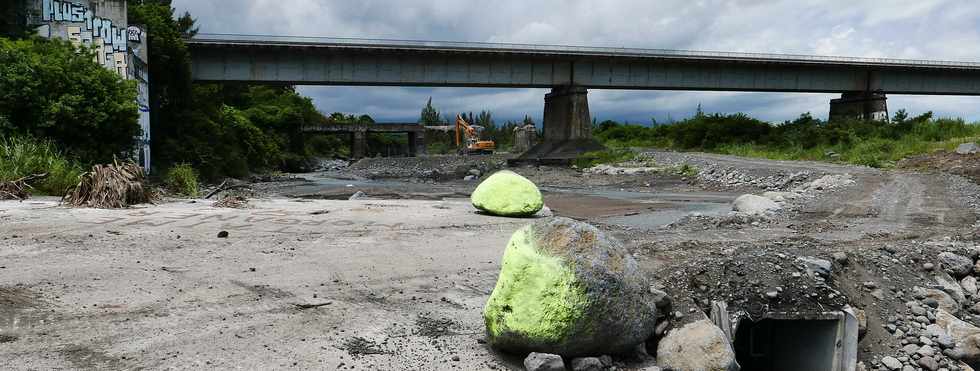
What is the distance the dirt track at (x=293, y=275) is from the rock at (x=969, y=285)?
2.52 ft

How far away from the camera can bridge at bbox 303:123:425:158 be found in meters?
67.6

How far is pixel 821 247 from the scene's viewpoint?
361 inches

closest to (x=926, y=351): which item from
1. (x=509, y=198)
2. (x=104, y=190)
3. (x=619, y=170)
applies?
(x=509, y=198)

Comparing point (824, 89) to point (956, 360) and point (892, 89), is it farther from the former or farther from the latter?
point (956, 360)

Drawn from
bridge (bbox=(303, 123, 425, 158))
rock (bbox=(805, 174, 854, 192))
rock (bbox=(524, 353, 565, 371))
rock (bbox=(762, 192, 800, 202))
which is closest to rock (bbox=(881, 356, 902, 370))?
rock (bbox=(524, 353, 565, 371))

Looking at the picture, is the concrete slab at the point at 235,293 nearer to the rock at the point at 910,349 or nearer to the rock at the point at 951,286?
the rock at the point at 910,349

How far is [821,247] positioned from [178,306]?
815cm

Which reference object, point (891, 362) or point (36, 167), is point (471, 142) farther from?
point (891, 362)

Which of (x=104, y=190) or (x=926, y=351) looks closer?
(x=926, y=351)

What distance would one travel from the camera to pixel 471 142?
72.4m

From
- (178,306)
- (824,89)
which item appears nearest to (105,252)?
(178,306)

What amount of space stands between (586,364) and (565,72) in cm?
3828

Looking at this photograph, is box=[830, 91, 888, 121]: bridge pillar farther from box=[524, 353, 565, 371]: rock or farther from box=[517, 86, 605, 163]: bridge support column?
box=[524, 353, 565, 371]: rock

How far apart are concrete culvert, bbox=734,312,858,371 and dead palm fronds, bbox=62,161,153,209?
1053 centimetres
